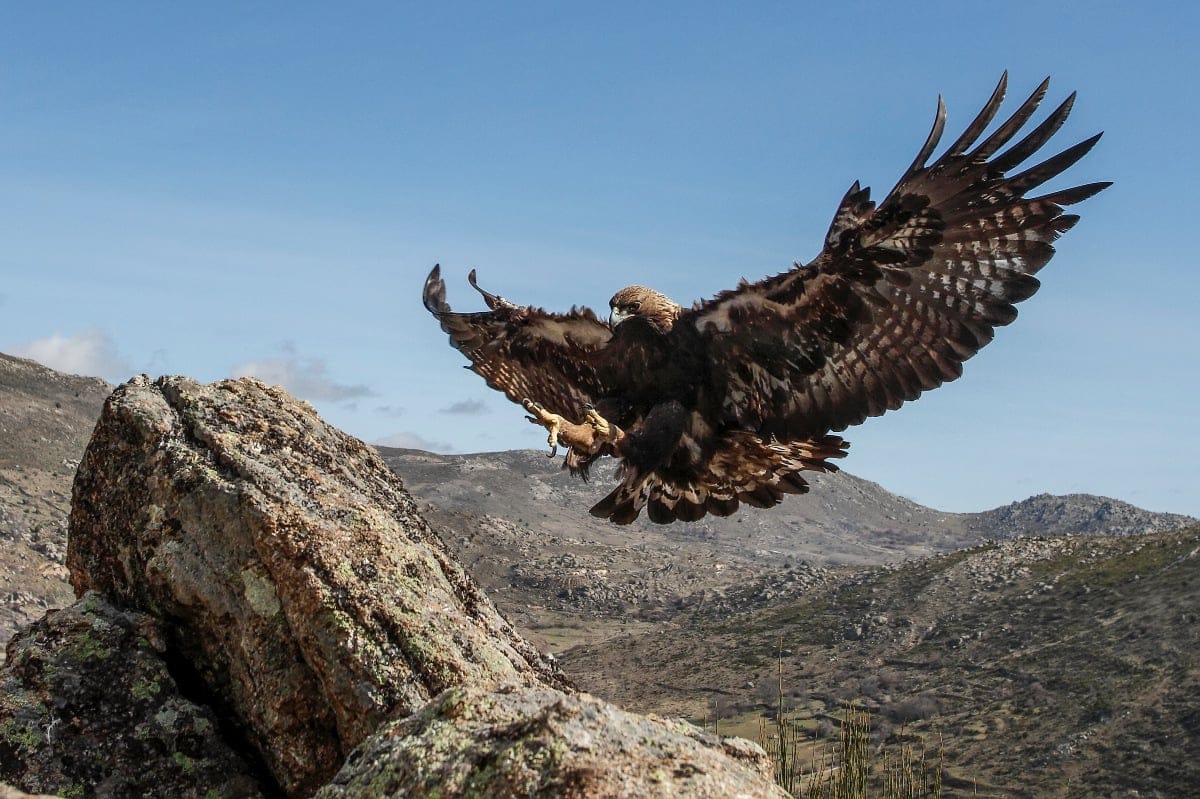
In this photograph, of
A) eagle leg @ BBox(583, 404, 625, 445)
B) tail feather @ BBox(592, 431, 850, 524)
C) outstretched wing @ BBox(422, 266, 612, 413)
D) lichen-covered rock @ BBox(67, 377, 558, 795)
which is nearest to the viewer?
lichen-covered rock @ BBox(67, 377, 558, 795)

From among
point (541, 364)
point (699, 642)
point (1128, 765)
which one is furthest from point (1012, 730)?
point (541, 364)

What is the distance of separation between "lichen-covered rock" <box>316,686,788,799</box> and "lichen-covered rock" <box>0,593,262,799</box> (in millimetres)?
1381

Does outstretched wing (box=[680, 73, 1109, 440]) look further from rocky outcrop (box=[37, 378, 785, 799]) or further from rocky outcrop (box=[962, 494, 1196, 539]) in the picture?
rocky outcrop (box=[962, 494, 1196, 539])

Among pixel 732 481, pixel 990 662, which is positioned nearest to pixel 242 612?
pixel 732 481

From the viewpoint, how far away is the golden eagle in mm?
6652

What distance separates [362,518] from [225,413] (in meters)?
0.75

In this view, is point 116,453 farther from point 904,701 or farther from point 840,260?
point 904,701

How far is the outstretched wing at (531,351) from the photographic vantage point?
303 inches

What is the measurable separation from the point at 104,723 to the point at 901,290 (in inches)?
194

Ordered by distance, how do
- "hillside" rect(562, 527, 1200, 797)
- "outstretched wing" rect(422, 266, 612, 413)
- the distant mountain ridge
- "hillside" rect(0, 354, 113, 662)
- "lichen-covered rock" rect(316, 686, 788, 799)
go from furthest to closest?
1. the distant mountain ridge
2. "hillside" rect(0, 354, 113, 662)
3. "hillside" rect(562, 527, 1200, 797)
4. "outstretched wing" rect(422, 266, 612, 413)
5. "lichen-covered rock" rect(316, 686, 788, 799)

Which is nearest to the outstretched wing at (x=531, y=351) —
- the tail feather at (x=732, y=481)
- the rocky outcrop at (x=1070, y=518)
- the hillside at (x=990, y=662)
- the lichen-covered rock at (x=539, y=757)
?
the tail feather at (x=732, y=481)

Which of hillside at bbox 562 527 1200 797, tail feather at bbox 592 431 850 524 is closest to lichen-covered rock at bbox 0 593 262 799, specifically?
tail feather at bbox 592 431 850 524

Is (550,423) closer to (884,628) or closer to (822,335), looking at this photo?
(822,335)

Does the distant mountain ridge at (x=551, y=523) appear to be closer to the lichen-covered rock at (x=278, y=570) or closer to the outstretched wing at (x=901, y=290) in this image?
the outstretched wing at (x=901, y=290)
